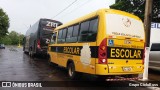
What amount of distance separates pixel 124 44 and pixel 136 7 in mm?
24615

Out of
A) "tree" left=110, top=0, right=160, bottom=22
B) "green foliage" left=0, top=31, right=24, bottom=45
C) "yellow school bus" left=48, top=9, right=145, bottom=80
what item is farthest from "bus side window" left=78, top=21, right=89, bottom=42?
"green foliage" left=0, top=31, right=24, bottom=45

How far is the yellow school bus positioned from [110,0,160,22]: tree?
22381mm

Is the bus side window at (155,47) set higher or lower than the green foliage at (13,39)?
lower

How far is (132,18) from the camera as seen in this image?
32.1ft

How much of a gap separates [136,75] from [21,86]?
426 cm

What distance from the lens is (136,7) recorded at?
3269 centimetres

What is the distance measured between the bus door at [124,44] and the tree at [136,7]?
2276 centimetres

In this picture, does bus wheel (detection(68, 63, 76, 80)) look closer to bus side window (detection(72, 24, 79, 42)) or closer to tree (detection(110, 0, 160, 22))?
bus side window (detection(72, 24, 79, 42))

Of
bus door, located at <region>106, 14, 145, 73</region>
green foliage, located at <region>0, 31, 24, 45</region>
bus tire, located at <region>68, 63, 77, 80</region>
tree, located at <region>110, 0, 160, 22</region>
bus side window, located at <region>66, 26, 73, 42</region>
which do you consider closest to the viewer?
bus door, located at <region>106, 14, 145, 73</region>

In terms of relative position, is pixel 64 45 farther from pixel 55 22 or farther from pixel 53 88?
pixel 55 22

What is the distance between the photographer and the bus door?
29.1ft

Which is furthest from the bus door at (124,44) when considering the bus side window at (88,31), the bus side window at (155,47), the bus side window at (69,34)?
the bus side window at (155,47)

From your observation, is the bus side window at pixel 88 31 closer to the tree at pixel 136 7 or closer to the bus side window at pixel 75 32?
the bus side window at pixel 75 32

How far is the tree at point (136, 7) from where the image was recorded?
3178 centimetres
